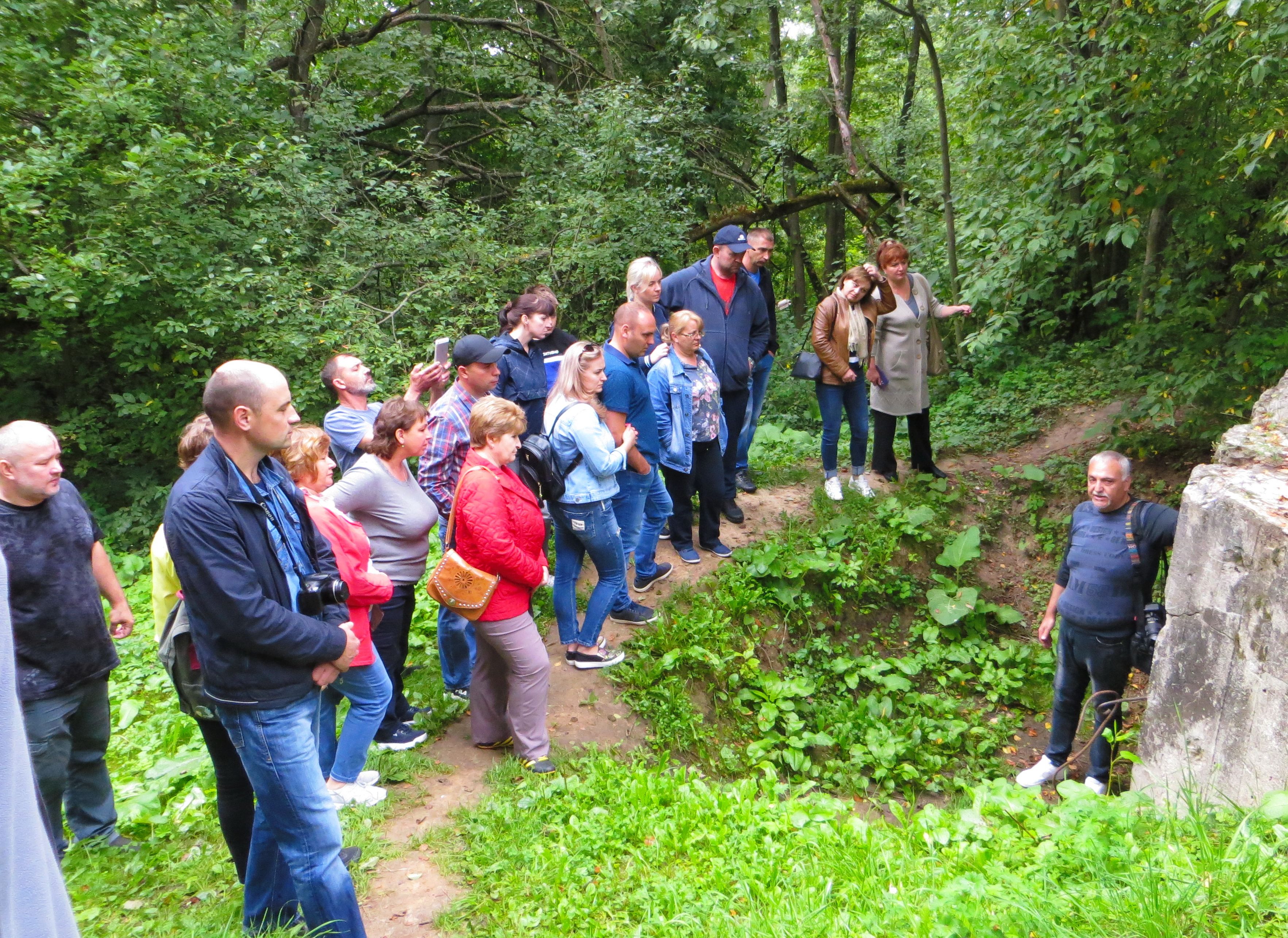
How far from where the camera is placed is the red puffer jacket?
13.0ft

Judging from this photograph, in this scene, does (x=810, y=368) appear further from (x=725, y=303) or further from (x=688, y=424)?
(x=688, y=424)

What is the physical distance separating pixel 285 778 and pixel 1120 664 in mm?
4053

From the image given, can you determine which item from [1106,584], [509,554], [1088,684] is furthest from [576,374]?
[1088,684]

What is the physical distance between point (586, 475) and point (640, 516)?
0.89 m

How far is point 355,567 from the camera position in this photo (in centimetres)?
343

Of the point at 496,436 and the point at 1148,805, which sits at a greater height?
the point at 496,436

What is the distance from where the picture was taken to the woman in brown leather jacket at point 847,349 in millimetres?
7102

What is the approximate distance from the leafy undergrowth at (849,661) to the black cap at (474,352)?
77.7 inches

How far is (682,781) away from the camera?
430 centimetres

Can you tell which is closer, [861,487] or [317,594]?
[317,594]

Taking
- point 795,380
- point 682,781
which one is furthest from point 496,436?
point 795,380

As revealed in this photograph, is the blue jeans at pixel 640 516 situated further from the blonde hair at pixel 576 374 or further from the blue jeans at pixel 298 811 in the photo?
the blue jeans at pixel 298 811

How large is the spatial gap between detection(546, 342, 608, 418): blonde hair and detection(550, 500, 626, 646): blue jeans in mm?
590

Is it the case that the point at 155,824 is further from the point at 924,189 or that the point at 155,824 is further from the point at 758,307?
the point at 924,189
